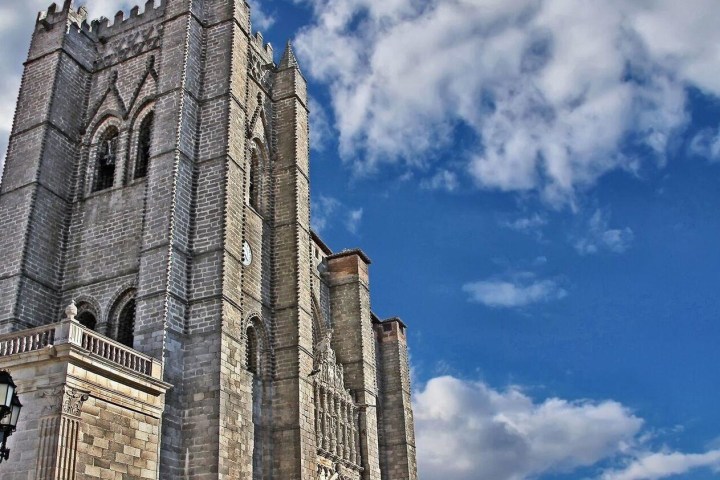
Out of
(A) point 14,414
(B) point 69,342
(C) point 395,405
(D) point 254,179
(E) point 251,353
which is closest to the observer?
(A) point 14,414

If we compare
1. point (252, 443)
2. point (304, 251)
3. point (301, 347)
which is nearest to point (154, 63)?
point (304, 251)

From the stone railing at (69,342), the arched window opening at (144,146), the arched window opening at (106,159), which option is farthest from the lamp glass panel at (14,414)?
the arched window opening at (106,159)

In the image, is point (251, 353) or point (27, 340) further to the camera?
point (251, 353)

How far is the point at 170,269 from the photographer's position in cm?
1908

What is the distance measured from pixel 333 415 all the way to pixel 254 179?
7.96 meters

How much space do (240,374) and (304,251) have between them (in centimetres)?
571

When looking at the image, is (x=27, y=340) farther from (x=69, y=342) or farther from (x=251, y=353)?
(x=251, y=353)

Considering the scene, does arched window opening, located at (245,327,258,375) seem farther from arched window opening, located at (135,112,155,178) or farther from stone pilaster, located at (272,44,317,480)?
arched window opening, located at (135,112,155,178)

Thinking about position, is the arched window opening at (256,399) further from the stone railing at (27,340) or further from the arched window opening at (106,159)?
the stone railing at (27,340)

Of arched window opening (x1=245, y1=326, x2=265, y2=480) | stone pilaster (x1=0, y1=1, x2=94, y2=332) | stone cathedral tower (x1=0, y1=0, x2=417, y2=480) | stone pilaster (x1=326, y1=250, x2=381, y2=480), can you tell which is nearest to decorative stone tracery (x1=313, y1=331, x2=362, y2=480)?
stone cathedral tower (x1=0, y1=0, x2=417, y2=480)

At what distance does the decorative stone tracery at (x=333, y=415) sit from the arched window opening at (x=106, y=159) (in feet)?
27.6

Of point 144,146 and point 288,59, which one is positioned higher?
point 288,59

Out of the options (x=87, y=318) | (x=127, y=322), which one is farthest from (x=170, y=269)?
(x=87, y=318)

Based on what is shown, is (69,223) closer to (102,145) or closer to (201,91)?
(102,145)
